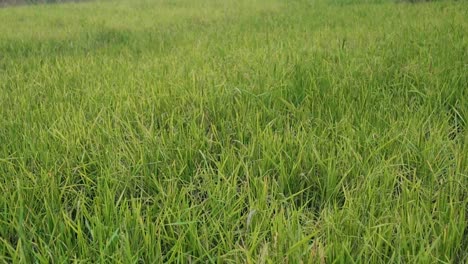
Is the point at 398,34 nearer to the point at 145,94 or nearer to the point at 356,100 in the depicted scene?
the point at 356,100

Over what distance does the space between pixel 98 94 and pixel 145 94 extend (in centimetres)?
23

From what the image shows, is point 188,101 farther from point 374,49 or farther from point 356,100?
point 374,49

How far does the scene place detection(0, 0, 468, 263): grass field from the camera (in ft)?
2.68

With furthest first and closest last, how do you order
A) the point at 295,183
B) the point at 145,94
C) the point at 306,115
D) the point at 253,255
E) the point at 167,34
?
the point at 167,34 → the point at 145,94 → the point at 306,115 → the point at 295,183 → the point at 253,255

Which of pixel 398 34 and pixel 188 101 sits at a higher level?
pixel 398 34

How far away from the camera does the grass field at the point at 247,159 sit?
82 cm

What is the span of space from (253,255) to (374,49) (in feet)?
6.76

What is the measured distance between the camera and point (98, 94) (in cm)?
182

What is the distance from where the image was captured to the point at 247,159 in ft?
3.98

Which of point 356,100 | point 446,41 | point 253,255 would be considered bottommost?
point 253,255

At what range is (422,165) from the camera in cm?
112

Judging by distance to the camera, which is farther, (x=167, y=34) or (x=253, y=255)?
(x=167, y=34)

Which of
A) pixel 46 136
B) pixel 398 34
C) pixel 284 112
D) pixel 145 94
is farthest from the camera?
pixel 398 34

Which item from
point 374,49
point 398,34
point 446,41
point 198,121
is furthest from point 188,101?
point 398,34
